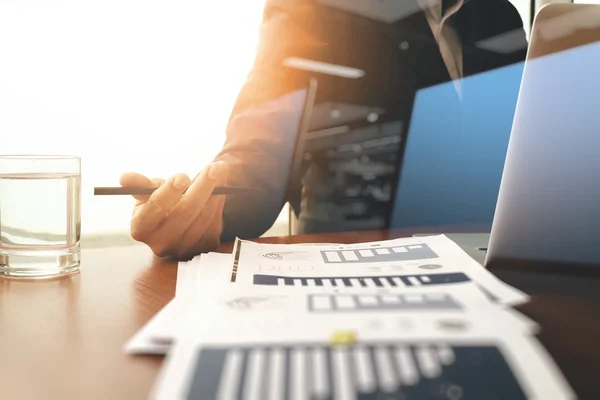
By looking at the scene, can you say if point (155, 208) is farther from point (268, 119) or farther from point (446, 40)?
point (446, 40)

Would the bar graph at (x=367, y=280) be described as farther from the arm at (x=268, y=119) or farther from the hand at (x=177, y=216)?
the arm at (x=268, y=119)

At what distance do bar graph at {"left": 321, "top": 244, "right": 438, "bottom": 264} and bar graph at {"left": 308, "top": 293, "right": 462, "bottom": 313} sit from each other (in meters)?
0.13

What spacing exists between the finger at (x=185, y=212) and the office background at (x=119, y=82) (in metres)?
0.54

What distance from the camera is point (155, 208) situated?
1.80ft

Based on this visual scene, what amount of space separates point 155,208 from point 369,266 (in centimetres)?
26

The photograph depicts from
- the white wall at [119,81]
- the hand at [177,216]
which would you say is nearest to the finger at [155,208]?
the hand at [177,216]

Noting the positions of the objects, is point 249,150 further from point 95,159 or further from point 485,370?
point 485,370

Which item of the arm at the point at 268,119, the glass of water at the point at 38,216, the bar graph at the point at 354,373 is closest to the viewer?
the bar graph at the point at 354,373

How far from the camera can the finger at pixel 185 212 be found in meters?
0.55

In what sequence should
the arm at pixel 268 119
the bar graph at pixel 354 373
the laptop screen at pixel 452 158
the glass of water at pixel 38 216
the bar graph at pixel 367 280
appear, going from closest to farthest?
the bar graph at pixel 354 373, the bar graph at pixel 367 280, the glass of water at pixel 38 216, the arm at pixel 268 119, the laptop screen at pixel 452 158

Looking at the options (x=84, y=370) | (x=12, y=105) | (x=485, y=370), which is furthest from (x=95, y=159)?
(x=485, y=370)

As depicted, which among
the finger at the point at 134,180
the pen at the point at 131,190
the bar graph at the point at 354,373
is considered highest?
the finger at the point at 134,180

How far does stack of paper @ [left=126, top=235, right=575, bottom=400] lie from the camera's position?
0.19 m

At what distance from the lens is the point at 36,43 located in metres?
0.93
